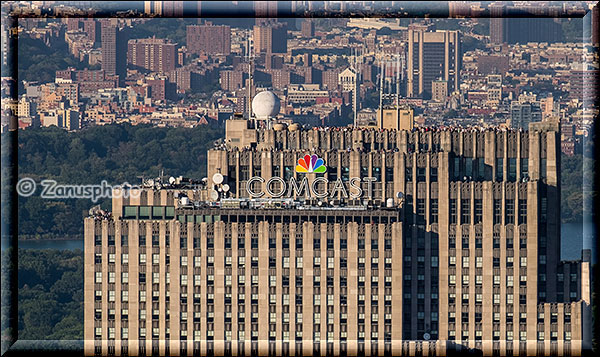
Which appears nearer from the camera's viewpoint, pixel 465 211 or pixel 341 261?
pixel 341 261

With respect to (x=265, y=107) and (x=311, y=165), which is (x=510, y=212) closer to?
(x=311, y=165)

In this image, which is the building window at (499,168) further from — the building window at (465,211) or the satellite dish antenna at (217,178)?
the satellite dish antenna at (217,178)

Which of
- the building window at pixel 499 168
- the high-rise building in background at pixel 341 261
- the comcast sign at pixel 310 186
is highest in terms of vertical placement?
the building window at pixel 499 168

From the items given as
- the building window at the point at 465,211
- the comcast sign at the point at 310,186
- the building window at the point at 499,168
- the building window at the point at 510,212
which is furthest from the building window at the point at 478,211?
the comcast sign at the point at 310,186

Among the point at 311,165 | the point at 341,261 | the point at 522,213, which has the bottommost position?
the point at 341,261

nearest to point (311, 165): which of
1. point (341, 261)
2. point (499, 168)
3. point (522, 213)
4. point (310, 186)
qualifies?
point (310, 186)

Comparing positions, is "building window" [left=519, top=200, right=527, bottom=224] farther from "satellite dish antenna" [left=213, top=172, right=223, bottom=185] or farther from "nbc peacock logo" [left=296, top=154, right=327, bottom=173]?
"satellite dish antenna" [left=213, top=172, right=223, bottom=185]
